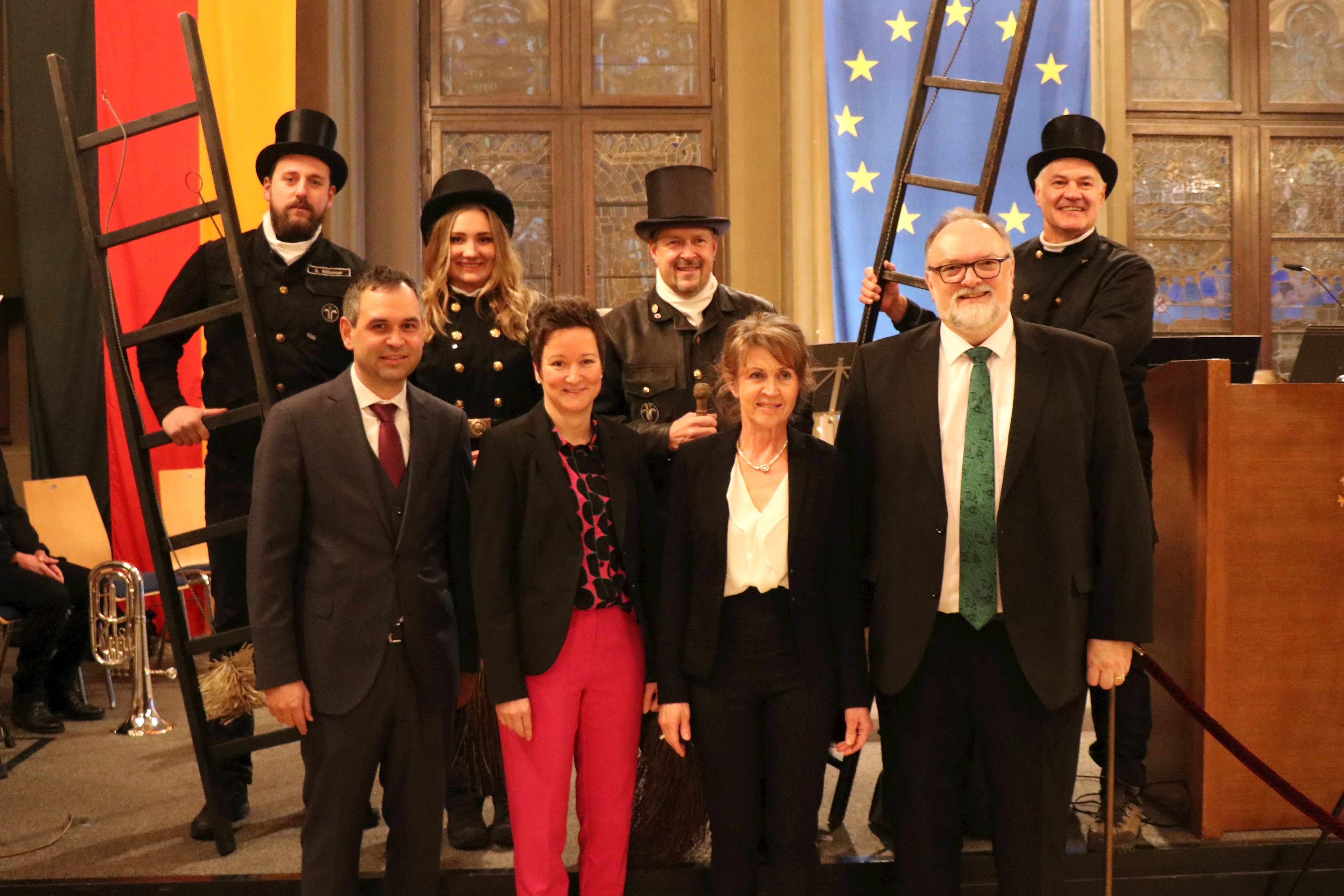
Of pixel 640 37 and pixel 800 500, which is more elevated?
pixel 640 37

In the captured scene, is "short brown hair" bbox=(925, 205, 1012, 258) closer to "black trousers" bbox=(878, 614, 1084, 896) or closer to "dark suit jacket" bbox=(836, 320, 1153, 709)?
"dark suit jacket" bbox=(836, 320, 1153, 709)

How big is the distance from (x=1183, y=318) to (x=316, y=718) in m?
6.34

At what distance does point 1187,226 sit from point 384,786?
644cm

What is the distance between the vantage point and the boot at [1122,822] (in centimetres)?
314

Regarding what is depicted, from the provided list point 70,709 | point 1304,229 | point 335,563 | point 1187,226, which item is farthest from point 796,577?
point 1304,229

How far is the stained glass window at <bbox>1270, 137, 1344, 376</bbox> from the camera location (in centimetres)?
715

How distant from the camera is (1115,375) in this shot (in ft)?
7.97

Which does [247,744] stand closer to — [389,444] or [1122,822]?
[389,444]

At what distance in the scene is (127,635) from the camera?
15.2 ft

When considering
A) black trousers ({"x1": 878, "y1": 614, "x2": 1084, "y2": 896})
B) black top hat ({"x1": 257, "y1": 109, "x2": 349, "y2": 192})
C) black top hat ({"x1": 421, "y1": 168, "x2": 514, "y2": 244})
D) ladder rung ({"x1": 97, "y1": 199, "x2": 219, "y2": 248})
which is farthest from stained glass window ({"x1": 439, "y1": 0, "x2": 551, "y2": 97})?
black trousers ({"x1": 878, "y1": 614, "x2": 1084, "y2": 896})

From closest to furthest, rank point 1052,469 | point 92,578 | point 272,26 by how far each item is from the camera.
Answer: point 1052,469 → point 92,578 → point 272,26

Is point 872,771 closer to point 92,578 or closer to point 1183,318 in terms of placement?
point 92,578

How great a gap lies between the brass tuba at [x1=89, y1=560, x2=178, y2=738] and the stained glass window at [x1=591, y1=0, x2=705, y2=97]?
4097 millimetres

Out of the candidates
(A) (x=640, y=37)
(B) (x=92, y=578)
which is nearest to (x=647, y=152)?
(A) (x=640, y=37)
